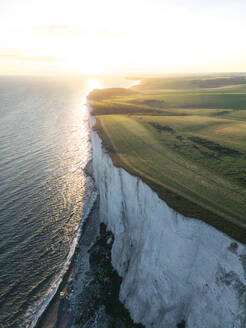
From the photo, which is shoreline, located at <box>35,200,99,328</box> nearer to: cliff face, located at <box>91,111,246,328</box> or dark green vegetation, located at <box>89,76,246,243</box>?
cliff face, located at <box>91,111,246,328</box>

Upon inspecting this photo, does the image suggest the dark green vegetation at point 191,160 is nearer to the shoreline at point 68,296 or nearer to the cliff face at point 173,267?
the cliff face at point 173,267

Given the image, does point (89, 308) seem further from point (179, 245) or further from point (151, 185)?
point (151, 185)

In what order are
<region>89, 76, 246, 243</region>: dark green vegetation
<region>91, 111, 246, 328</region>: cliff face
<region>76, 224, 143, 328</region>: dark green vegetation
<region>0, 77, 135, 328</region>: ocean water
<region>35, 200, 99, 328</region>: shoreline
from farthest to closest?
1. <region>0, 77, 135, 328</region>: ocean water
2. <region>35, 200, 99, 328</region>: shoreline
3. <region>76, 224, 143, 328</region>: dark green vegetation
4. <region>89, 76, 246, 243</region>: dark green vegetation
5. <region>91, 111, 246, 328</region>: cliff face

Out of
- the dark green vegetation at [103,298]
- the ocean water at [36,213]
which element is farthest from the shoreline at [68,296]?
the dark green vegetation at [103,298]

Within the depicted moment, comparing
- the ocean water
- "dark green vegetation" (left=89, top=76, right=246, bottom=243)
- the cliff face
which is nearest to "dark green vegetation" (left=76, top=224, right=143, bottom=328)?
the cliff face

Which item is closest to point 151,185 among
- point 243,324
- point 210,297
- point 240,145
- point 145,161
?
point 145,161

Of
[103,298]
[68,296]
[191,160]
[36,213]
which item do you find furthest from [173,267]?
[36,213]

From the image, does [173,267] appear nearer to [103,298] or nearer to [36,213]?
[103,298]
